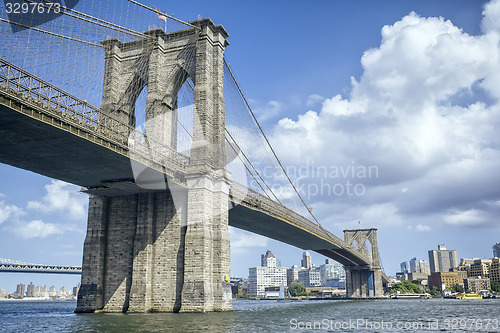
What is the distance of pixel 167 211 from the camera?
45719 millimetres

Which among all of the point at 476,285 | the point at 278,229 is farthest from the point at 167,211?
the point at 476,285

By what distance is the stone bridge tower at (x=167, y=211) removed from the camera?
143 feet

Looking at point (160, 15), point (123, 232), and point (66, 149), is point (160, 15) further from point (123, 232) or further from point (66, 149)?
point (123, 232)

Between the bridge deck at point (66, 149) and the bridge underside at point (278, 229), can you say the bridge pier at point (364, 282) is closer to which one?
the bridge underside at point (278, 229)

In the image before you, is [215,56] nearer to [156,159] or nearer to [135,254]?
[156,159]

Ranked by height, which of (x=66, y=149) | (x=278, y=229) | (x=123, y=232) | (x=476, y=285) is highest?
(x=66, y=149)

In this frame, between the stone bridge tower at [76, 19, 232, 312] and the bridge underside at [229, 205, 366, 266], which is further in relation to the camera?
the bridge underside at [229, 205, 366, 266]

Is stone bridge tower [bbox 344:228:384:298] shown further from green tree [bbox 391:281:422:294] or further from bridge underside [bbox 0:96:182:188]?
bridge underside [bbox 0:96:182:188]

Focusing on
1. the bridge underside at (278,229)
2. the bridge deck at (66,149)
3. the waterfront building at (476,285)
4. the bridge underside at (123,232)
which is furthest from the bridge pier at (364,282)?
the bridge underside at (123,232)

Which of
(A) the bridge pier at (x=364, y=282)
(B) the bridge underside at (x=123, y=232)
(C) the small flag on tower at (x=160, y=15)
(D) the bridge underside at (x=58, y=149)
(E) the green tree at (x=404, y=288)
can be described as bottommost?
(E) the green tree at (x=404, y=288)

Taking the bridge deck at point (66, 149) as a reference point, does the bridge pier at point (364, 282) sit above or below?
below

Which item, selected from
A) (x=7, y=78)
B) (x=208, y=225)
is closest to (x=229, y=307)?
(x=208, y=225)

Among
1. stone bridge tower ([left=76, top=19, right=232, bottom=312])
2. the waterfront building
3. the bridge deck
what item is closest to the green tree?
the waterfront building

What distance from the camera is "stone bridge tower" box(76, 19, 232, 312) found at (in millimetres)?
43500
